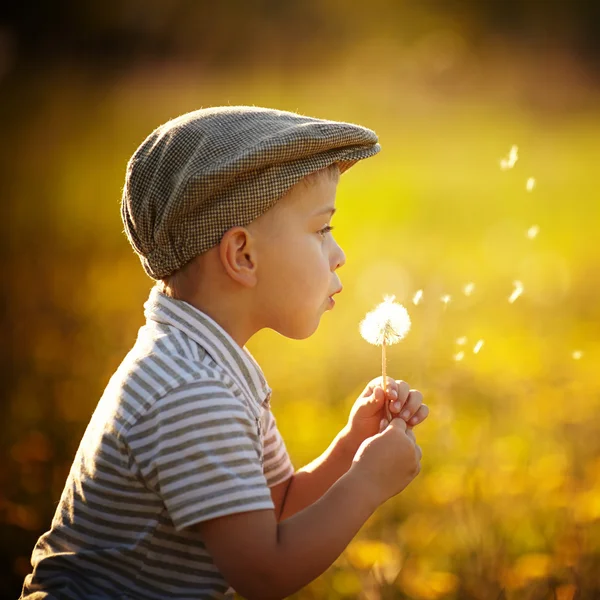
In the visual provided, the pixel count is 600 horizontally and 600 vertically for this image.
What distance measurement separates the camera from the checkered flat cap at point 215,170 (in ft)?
4.71

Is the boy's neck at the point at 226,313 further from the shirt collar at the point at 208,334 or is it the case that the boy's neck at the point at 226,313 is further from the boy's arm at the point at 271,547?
the boy's arm at the point at 271,547

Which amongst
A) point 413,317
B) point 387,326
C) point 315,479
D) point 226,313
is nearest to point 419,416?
point 387,326

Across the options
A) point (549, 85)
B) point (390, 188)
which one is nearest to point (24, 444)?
point (390, 188)

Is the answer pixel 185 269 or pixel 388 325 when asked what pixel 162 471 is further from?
pixel 388 325

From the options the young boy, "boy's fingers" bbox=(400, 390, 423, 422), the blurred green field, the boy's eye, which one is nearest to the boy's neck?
the young boy

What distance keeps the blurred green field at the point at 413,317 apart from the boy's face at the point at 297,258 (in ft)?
1.79

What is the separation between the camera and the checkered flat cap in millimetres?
1435

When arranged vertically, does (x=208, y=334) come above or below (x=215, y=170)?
below

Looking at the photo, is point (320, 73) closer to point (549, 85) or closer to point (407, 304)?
point (549, 85)

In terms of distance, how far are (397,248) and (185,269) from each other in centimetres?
256

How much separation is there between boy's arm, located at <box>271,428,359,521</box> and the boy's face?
0.28 metres

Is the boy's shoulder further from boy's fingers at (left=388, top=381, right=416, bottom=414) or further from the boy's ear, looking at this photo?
boy's fingers at (left=388, top=381, right=416, bottom=414)

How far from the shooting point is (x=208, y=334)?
1479 mm

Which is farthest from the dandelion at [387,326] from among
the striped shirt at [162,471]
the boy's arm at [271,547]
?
the boy's arm at [271,547]
